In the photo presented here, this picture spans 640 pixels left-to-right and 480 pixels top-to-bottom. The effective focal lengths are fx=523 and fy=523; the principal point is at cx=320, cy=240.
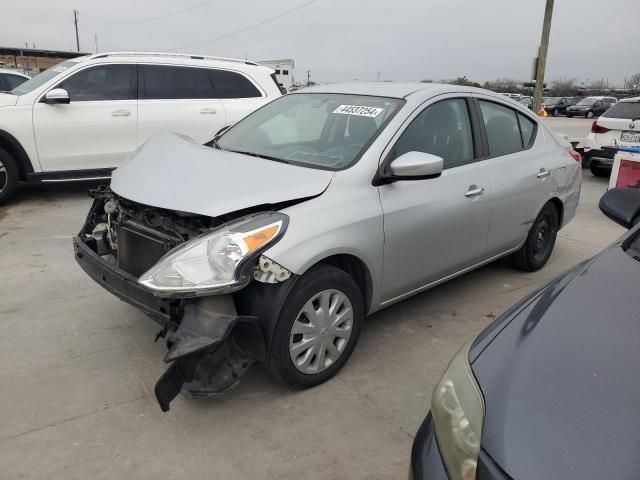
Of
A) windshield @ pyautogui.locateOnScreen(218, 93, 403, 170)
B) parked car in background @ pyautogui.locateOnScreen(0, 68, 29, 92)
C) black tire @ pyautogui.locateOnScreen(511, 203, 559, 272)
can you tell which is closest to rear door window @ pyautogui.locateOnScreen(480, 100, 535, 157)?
black tire @ pyautogui.locateOnScreen(511, 203, 559, 272)

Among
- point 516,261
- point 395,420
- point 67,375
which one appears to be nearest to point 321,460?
point 395,420

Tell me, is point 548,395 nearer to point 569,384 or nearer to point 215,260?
point 569,384

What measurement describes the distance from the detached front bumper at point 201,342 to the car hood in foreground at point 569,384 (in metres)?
1.20

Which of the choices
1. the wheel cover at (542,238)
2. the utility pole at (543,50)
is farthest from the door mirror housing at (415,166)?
the utility pole at (543,50)

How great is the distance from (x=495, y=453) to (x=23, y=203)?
6933mm

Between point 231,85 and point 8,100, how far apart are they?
2.90 metres

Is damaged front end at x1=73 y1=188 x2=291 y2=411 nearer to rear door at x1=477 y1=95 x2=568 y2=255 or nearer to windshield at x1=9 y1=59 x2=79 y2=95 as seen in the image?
rear door at x1=477 y1=95 x2=568 y2=255

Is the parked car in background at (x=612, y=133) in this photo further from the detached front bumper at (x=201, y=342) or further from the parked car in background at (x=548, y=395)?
the detached front bumper at (x=201, y=342)

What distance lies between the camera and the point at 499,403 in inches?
59.4

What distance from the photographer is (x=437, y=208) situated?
3383mm

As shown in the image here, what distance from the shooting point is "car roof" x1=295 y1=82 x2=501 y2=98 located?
358cm

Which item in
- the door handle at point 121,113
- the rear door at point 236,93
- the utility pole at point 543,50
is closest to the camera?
the door handle at point 121,113

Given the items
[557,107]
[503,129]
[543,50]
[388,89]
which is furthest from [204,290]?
[557,107]

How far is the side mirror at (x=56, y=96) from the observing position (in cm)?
627
